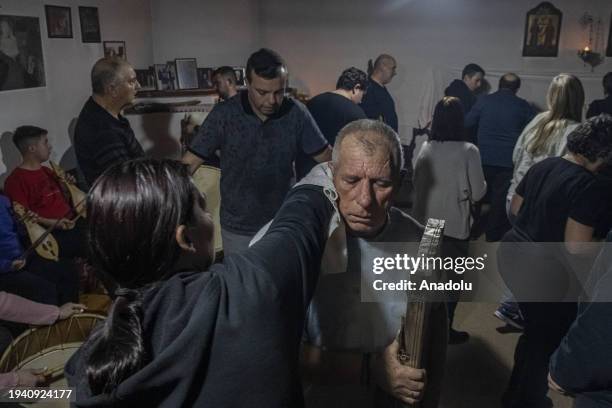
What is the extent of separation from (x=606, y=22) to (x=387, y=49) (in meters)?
1.87

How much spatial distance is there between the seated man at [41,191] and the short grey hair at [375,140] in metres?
1.90

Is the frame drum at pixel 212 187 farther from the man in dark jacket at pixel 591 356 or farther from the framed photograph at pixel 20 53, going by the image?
the man in dark jacket at pixel 591 356

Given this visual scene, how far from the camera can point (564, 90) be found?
2453 mm

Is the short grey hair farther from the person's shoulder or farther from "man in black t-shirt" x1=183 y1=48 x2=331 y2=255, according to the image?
"man in black t-shirt" x1=183 y1=48 x2=331 y2=255

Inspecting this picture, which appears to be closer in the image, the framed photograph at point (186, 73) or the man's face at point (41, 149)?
the man's face at point (41, 149)

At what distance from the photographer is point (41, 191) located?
8.75 feet

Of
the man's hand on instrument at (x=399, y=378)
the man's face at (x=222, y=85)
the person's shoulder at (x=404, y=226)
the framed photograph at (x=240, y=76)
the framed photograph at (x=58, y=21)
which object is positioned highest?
the framed photograph at (x=58, y=21)

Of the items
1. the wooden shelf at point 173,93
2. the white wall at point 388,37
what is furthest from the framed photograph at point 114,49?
the white wall at point 388,37

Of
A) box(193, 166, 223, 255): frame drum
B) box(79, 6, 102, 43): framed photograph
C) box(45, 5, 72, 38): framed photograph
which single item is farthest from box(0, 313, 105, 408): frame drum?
box(79, 6, 102, 43): framed photograph

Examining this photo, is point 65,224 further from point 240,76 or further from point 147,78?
point 240,76

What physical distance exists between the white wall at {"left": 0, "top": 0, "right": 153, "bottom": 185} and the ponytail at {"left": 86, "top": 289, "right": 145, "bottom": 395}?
93.8 inches

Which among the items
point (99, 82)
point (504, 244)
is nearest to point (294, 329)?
point (504, 244)

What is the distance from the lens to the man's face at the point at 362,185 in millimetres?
1238

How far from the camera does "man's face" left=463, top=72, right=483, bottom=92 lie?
14.1 ft
